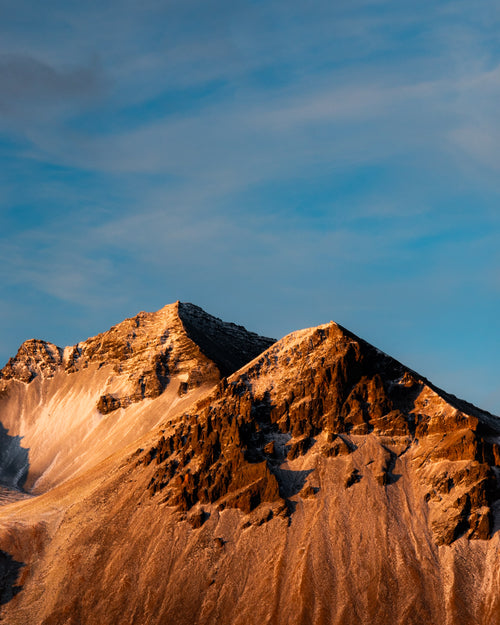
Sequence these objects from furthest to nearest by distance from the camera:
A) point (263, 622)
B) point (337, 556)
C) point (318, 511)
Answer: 1. point (318, 511)
2. point (337, 556)
3. point (263, 622)

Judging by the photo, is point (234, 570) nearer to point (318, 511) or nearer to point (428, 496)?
point (318, 511)

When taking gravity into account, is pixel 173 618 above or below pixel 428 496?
below

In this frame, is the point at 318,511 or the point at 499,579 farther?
the point at 318,511

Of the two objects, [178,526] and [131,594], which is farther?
[178,526]

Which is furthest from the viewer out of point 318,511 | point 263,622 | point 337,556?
point 318,511

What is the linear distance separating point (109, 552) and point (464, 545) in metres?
75.0

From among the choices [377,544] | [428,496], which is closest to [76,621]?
[377,544]

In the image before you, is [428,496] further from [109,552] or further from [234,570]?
[109,552]

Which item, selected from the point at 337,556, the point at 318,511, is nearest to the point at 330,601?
the point at 337,556

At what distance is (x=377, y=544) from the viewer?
183 m

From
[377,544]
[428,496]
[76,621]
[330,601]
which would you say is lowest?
[76,621]

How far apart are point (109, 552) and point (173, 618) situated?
86.4 feet

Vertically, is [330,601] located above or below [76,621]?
above

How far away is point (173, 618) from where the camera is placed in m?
175
